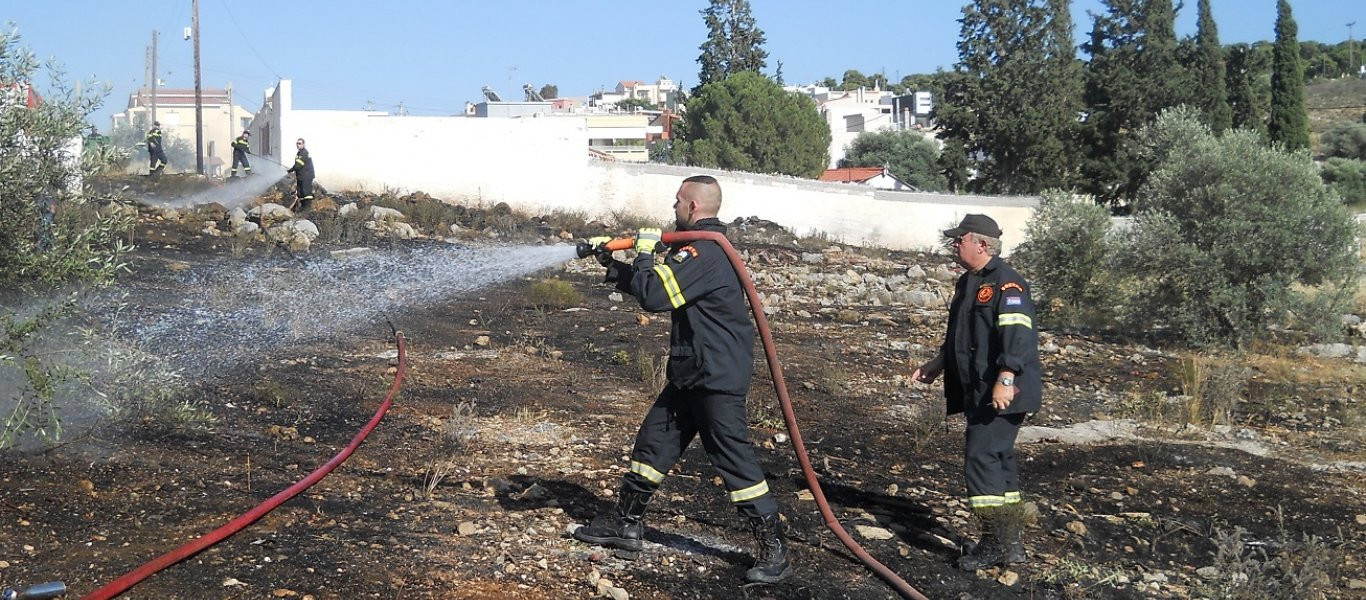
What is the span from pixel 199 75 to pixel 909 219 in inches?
883

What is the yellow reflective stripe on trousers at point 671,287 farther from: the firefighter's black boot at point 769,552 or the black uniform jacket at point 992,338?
the black uniform jacket at point 992,338

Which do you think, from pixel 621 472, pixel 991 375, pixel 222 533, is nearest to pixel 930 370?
pixel 991 375

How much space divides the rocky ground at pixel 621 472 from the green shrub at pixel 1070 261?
299 cm

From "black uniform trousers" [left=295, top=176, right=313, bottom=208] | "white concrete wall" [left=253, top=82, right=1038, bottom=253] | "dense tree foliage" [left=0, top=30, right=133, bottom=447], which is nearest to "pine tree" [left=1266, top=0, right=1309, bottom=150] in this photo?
"white concrete wall" [left=253, top=82, right=1038, bottom=253]

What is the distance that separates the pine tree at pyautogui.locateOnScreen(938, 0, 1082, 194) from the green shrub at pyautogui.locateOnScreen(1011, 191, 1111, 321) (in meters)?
23.5

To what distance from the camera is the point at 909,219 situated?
1118 inches

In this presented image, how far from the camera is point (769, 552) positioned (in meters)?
4.84

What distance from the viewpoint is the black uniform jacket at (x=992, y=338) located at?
5.08m

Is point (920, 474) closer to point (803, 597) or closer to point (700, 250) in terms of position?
point (803, 597)

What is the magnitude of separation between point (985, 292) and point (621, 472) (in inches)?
90.1

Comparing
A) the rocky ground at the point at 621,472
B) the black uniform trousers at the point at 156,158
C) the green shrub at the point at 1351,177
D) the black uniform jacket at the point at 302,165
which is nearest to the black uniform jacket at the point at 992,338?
the rocky ground at the point at 621,472

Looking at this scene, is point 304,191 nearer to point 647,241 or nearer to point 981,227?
point 647,241

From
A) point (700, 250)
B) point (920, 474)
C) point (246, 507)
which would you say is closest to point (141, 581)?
point (246, 507)

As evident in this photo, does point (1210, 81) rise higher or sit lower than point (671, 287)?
higher
